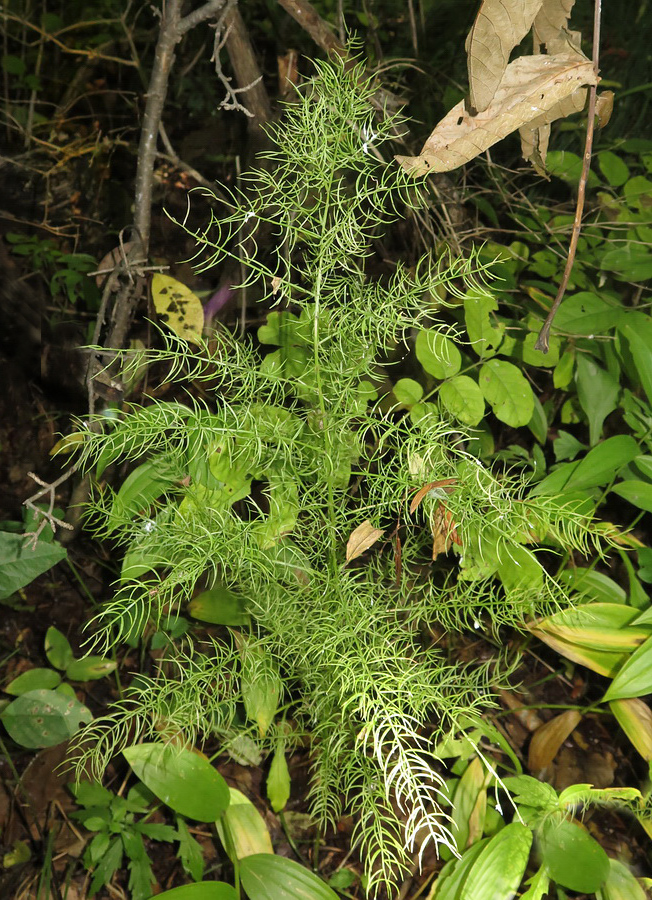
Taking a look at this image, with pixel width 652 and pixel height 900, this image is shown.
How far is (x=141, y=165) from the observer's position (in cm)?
112

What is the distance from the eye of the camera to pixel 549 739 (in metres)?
1.22

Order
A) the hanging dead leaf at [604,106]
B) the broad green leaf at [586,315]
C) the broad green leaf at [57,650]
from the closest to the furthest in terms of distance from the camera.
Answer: the hanging dead leaf at [604,106], the broad green leaf at [586,315], the broad green leaf at [57,650]

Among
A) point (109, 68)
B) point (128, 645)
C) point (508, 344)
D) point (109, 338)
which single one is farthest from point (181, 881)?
point (109, 68)

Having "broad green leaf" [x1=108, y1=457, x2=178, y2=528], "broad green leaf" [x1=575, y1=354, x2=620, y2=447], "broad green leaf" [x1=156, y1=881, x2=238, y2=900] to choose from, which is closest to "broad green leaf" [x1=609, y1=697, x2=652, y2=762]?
"broad green leaf" [x1=575, y1=354, x2=620, y2=447]

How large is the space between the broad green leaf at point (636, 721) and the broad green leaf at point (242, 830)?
0.57 meters

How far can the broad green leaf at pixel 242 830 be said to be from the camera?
1.05 m

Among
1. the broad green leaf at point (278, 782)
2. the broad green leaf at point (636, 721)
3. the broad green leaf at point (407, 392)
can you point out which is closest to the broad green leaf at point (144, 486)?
the broad green leaf at point (407, 392)

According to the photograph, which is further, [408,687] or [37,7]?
[37,7]

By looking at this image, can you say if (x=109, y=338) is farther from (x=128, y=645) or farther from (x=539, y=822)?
(x=539, y=822)

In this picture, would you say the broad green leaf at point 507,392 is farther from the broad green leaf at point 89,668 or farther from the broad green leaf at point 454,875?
the broad green leaf at point 89,668

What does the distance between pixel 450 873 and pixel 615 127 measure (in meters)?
1.60

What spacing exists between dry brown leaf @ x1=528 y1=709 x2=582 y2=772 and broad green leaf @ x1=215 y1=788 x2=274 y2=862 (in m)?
0.45

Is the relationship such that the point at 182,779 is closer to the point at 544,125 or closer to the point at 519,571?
the point at 519,571

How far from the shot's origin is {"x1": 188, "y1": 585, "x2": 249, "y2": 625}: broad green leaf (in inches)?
45.7
